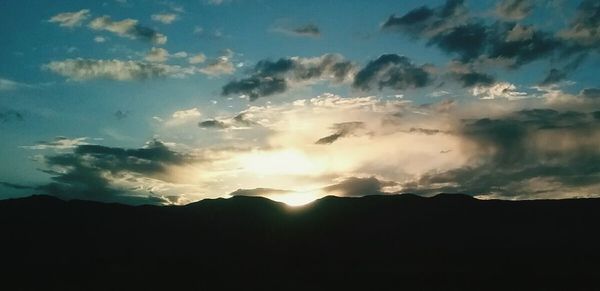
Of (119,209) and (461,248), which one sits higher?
(119,209)

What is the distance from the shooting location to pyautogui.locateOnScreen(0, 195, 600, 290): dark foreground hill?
47875 millimetres

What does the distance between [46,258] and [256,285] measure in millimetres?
25017

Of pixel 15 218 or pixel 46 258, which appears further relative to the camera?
pixel 15 218

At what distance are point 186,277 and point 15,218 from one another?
33.9m

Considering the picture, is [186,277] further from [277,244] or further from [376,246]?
[376,246]

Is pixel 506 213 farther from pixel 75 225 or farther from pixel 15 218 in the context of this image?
pixel 15 218

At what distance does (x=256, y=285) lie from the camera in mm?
46500

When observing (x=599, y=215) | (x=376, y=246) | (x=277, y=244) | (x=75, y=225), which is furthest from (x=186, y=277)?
(x=599, y=215)

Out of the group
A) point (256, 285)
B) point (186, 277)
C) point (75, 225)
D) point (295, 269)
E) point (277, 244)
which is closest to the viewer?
point (256, 285)

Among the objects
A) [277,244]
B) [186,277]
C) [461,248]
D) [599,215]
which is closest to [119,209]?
[277,244]

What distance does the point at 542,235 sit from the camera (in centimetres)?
5991

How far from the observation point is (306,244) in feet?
208

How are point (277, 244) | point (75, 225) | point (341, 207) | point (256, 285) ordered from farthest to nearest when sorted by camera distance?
point (341, 207), point (75, 225), point (277, 244), point (256, 285)

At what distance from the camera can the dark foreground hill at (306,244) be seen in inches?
1885
